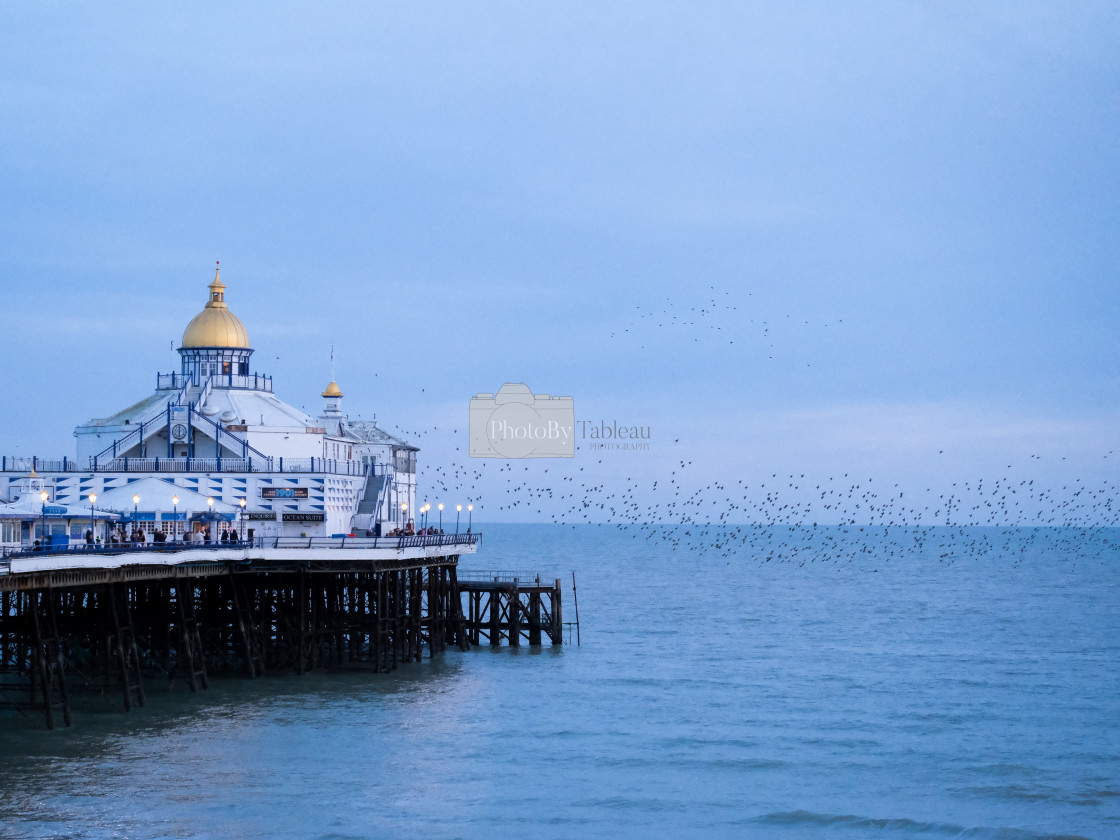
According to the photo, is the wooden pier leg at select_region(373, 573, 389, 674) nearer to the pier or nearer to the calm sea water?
the pier

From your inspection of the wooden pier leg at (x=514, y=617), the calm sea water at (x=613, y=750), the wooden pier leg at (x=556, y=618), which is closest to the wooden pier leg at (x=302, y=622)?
the calm sea water at (x=613, y=750)

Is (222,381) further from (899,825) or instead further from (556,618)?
(899,825)

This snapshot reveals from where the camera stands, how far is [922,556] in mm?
197125

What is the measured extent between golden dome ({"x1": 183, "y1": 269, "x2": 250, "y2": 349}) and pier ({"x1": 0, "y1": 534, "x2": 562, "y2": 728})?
13169 millimetres

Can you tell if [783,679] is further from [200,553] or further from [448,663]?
[200,553]

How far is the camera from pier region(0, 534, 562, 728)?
42.7 metres

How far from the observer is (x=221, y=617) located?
53656mm

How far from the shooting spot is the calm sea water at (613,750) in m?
32.4

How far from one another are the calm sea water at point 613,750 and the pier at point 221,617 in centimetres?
152

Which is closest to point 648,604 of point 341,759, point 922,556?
point 341,759

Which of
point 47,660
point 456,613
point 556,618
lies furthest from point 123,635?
point 556,618

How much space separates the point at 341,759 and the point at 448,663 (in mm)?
19216

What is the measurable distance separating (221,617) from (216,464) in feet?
24.1

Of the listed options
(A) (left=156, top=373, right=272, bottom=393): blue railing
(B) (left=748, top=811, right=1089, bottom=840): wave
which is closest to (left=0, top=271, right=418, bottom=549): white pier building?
(A) (left=156, top=373, right=272, bottom=393): blue railing
